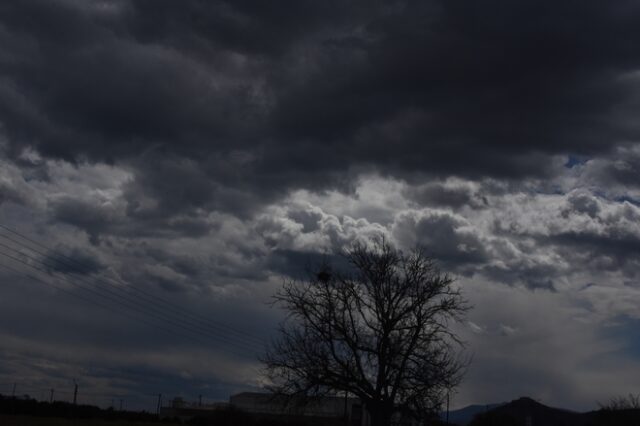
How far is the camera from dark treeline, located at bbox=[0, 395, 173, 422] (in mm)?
56406

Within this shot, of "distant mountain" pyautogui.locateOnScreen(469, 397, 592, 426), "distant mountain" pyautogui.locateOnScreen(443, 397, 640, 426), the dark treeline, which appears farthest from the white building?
"distant mountain" pyautogui.locateOnScreen(469, 397, 592, 426)

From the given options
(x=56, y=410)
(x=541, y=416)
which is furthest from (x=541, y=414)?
(x=56, y=410)

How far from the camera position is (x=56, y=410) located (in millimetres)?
59344

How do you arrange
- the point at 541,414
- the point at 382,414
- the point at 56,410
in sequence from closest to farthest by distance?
the point at 382,414 < the point at 56,410 < the point at 541,414

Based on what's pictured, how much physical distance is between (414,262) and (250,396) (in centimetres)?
7639

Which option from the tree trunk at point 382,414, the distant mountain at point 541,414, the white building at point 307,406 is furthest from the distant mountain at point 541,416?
the tree trunk at point 382,414

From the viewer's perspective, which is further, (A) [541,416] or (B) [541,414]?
(B) [541,414]

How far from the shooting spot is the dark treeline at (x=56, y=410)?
A: 56406mm

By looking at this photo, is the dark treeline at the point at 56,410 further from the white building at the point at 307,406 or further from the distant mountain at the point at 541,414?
the distant mountain at the point at 541,414

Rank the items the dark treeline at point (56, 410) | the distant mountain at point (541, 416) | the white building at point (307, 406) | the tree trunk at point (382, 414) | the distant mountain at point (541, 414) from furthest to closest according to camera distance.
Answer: the distant mountain at point (541, 414) < the distant mountain at point (541, 416) < the dark treeline at point (56, 410) < the white building at point (307, 406) < the tree trunk at point (382, 414)

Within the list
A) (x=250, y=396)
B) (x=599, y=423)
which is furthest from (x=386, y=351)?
(x=250, y=396)

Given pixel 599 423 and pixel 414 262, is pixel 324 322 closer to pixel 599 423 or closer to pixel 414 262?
pixel 414 262

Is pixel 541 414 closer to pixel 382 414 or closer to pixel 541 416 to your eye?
pixel 541 416

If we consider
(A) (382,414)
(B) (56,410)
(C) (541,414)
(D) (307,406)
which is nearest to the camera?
(A) (382,414)
